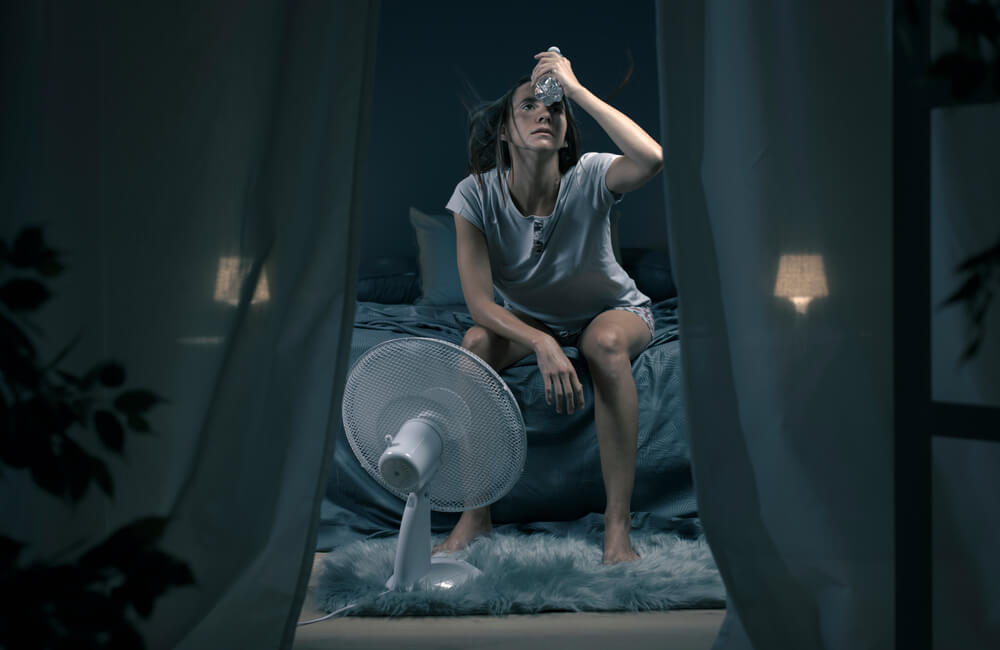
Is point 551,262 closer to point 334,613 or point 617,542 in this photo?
point 617,542

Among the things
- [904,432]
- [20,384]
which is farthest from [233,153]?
[904,432]

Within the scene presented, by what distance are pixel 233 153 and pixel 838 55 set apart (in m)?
0.87

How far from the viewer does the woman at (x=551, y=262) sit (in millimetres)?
1796

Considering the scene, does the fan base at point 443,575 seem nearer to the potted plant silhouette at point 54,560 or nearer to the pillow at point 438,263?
the potted plant silhouette at point 54,560

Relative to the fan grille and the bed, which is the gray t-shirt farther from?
the fan grille

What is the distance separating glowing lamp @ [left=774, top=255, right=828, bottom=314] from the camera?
3.39 ft

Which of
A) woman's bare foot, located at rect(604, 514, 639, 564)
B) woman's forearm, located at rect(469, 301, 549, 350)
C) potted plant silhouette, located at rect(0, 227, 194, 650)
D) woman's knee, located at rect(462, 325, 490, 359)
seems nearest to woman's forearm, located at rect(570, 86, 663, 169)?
woman's forearm, located at rect(469, 301, 549, 350)

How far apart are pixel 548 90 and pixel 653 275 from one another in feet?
4.85

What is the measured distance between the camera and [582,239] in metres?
1.96

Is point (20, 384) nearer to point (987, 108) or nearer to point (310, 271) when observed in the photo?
point (310, 271)

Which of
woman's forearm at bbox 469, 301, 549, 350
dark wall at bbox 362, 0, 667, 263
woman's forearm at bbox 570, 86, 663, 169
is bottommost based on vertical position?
woman's forearm at bbox 469, 301, 549, 350

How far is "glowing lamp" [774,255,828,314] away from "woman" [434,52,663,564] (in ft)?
2.51

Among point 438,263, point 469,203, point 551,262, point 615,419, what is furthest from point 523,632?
point 438,263

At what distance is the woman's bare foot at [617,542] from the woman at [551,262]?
0.02 meters
